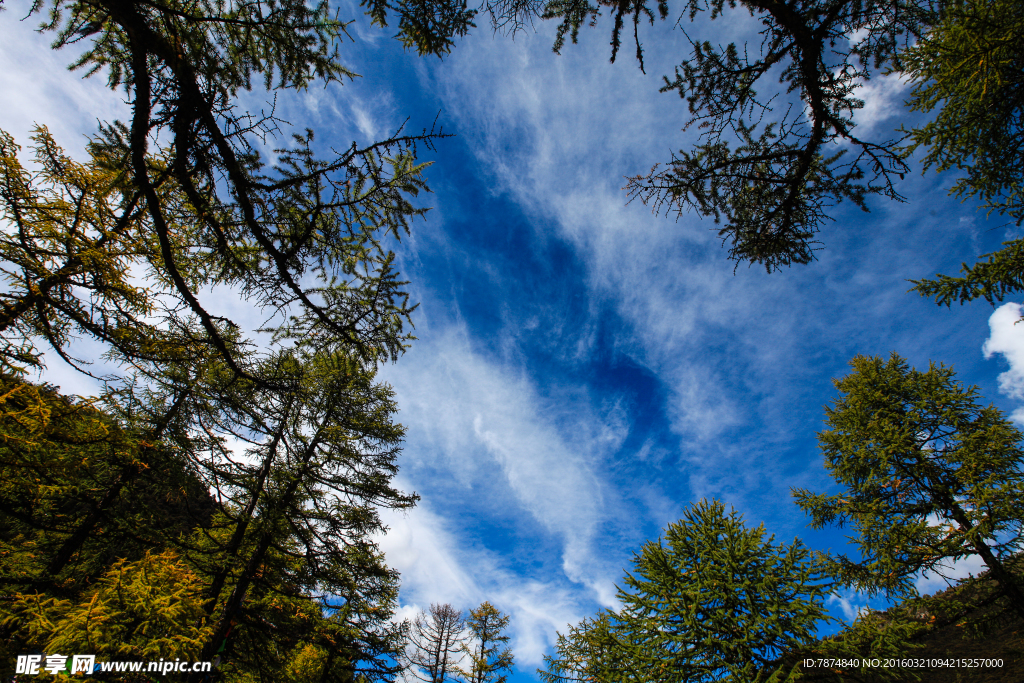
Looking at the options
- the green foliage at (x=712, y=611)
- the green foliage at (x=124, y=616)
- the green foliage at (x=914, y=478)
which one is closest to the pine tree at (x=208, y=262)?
the green foliage at (x=124, y=616)

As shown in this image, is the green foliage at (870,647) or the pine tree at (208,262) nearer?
the pine tree at (208,262)

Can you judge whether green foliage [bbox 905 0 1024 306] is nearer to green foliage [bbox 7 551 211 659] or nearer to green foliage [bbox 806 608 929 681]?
green foliage [bbox 806 608 929 681]

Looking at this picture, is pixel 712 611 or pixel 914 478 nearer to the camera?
pixel 712 611

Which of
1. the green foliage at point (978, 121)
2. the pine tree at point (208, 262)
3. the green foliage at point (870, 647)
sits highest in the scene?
the green foliage at point (978, 121)

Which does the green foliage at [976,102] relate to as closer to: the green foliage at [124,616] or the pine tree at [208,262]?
the pine tree at [208,262]

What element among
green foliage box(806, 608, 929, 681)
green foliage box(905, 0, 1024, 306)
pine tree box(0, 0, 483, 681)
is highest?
green foliage box(905, 0, 1024, 306)

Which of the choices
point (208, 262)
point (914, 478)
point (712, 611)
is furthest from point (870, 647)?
point (208, 262)

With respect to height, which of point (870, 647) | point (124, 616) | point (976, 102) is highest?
point (976, 102)

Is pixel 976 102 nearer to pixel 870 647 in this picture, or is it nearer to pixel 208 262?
pixel 870 647

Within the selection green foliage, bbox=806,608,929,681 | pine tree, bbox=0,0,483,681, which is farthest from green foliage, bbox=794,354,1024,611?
pine tree, bbox=0,0,483,681

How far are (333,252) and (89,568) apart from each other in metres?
13.5

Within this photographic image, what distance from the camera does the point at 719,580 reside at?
17.9 feet

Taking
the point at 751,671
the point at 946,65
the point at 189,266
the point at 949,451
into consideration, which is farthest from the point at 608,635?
the point at 946,65

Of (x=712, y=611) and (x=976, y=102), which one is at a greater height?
(x=976, y=102)
